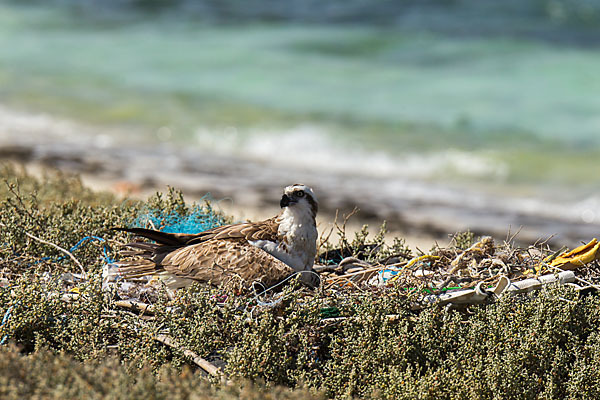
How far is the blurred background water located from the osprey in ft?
20.5

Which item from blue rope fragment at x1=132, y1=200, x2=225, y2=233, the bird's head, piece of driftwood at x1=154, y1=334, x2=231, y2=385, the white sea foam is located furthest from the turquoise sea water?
piece of driftwood at x1=154, y1=334, x2=231, y2=385

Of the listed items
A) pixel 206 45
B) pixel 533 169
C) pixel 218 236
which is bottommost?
pixel 533 169

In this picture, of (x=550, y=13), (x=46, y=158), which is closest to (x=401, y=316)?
(x=46, y=158)

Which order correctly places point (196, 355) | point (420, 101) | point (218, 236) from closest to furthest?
point (196, 355) → point (218, 236) → point (420, 101)

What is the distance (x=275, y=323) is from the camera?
522cm

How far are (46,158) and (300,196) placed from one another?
9959mm

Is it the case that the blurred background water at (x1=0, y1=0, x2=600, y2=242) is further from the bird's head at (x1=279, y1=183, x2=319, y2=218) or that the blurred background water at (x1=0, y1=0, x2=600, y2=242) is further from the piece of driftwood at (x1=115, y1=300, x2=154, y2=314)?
the piece of driftwood at (x1=115, y1=300, x2=154, y2=314)

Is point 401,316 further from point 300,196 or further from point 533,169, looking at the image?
point 533,169

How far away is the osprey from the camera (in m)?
5.52

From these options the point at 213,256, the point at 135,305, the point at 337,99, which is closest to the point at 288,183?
the point at 337,99

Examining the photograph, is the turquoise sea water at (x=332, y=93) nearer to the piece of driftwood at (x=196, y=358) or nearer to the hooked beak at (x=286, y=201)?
the hooked beak at (x=286, y=201)

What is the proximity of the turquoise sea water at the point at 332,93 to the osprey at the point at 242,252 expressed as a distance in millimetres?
9836

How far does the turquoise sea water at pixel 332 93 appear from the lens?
16.5 metres

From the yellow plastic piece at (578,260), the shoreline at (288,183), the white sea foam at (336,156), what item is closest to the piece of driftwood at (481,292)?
the yellow plastic piece at (578,260)
